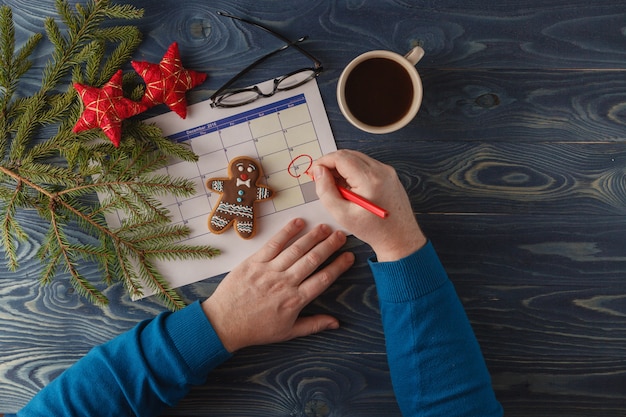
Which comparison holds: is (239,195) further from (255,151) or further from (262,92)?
(262,92)

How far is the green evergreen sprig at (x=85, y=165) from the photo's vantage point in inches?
41.6

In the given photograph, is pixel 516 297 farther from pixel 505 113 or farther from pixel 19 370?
pixel 19 370

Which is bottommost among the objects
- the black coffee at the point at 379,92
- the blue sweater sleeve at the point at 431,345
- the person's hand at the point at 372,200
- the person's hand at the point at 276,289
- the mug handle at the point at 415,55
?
the blue sweater sleeve at the point at 431,345

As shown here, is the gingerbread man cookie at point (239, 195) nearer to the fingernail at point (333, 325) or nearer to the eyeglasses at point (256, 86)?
the eyeglasses at point (256, 86)

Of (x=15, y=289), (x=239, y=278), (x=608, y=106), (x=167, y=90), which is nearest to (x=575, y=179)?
(x=608, y=106)

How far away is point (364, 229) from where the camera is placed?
0.99 m

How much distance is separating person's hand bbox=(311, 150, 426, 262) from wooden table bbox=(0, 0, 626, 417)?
0.13 metres

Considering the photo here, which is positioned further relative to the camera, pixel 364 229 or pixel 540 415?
pixel 540 415

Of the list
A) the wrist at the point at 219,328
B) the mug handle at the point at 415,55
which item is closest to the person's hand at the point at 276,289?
the wrist at the point at 219,328

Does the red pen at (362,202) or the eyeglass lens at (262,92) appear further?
the eyeglass lens at (262,92)

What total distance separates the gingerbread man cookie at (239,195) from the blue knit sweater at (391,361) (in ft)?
0.70

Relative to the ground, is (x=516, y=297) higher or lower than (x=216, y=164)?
lower

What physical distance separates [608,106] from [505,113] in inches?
9.0

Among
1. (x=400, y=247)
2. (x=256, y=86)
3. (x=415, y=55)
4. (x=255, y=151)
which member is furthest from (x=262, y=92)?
(x=400, y=247)
